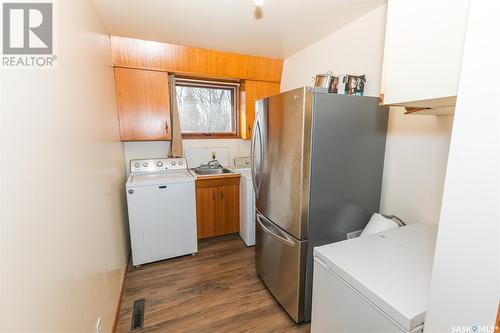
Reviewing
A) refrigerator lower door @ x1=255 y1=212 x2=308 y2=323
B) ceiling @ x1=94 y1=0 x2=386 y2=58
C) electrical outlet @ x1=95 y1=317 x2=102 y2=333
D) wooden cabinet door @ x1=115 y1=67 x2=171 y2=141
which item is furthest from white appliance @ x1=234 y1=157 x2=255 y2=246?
electrical outlet @ x1=95 y1=317 x2=102 y2=333

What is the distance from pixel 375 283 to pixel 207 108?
2801mm

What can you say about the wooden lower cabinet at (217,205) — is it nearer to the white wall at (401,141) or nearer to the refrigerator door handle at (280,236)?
the refrigerator door handle at (280,236)

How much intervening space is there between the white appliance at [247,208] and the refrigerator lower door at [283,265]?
57 centimetres

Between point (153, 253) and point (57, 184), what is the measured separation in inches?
67.8

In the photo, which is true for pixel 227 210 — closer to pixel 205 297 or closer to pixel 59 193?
pixel 205 297

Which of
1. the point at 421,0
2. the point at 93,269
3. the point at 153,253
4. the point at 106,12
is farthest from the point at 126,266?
the point at 421,0

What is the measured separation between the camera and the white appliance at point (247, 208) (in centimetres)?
261

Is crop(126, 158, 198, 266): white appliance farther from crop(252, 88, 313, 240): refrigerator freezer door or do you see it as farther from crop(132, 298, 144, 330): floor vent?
crop(252, 88, 313, 240): refrigerator freezer door

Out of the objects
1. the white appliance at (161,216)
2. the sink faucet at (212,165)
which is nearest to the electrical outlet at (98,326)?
the white appliance at (161,216)

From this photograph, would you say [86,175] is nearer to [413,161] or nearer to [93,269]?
[93,269]

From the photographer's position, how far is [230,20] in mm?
1925

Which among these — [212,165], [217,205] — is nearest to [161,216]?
[217,205]

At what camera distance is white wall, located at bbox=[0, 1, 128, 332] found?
2.06 ft

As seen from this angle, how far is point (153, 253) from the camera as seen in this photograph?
2.36m
